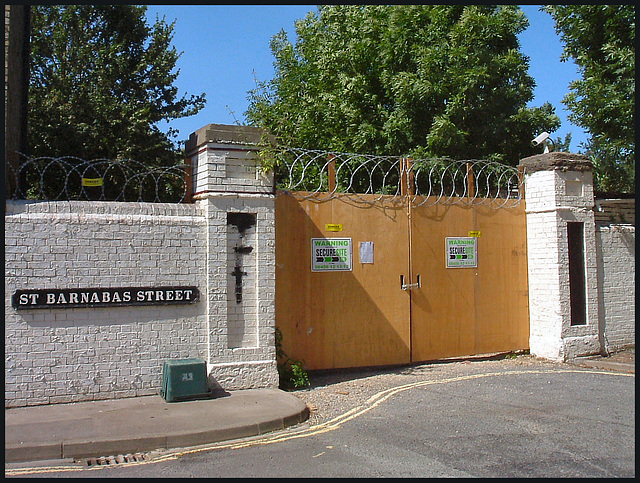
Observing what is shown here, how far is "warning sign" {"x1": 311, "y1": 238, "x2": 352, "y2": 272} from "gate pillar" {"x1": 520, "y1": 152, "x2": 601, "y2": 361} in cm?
357

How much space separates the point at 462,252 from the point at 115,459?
21.4 ft

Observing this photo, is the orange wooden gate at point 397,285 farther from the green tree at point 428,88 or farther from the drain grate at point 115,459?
the green tree at point 428,88

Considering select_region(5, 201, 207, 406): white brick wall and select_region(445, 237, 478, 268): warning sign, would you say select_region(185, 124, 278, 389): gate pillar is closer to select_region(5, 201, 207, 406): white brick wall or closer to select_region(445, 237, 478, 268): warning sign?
select_region(5, 201, 207, 406): white brick wall

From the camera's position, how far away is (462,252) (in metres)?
10.4

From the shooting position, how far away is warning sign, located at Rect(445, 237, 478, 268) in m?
10.3

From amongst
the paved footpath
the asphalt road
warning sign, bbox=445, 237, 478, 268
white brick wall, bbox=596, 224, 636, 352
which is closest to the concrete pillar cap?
white brick wall, bbox=596, 224, 636, 352

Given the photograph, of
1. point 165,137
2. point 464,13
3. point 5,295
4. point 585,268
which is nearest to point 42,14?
point 165,137

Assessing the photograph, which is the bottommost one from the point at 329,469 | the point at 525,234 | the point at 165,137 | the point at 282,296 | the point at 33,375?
the point at 329,469

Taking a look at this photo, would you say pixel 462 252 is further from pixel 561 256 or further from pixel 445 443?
pixel 445 443

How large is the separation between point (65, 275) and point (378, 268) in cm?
Result: 448

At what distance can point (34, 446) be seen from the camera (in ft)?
18.7

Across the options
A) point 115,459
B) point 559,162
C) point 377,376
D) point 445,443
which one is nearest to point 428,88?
point 559,162

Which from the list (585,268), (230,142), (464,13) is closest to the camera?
(230,142)

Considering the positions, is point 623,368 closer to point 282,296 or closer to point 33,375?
point 282,296
